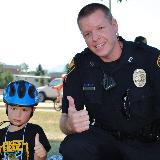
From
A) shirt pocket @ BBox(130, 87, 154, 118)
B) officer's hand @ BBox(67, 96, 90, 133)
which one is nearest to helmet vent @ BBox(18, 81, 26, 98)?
officer's hand @ BBox(67, 96, 90, 133)

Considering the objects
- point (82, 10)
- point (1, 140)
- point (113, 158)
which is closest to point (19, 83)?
point (1, 140)

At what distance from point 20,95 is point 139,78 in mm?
1385

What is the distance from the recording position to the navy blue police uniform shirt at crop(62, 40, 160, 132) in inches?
161

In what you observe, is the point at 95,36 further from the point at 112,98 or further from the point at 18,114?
the point at 18,114

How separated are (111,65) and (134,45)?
11.5 inches

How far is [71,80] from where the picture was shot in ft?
14.0

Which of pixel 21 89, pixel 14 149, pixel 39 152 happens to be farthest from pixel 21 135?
pixel 21 89

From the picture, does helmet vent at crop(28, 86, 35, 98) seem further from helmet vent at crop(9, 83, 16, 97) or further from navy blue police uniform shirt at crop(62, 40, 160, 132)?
navy blue police uniform shirt at crop(62, 40, 160, 132)

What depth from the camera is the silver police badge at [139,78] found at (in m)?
4.10

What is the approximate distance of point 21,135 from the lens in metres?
4.67

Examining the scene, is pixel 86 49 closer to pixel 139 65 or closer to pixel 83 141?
pixel 139 65

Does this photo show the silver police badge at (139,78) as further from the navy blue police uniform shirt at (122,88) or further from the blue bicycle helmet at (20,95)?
the blue bicycle helmet at (20,95)

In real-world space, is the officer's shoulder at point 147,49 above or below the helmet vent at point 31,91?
above

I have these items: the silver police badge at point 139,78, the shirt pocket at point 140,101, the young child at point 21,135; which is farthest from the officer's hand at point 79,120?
the young child at point 21,135
